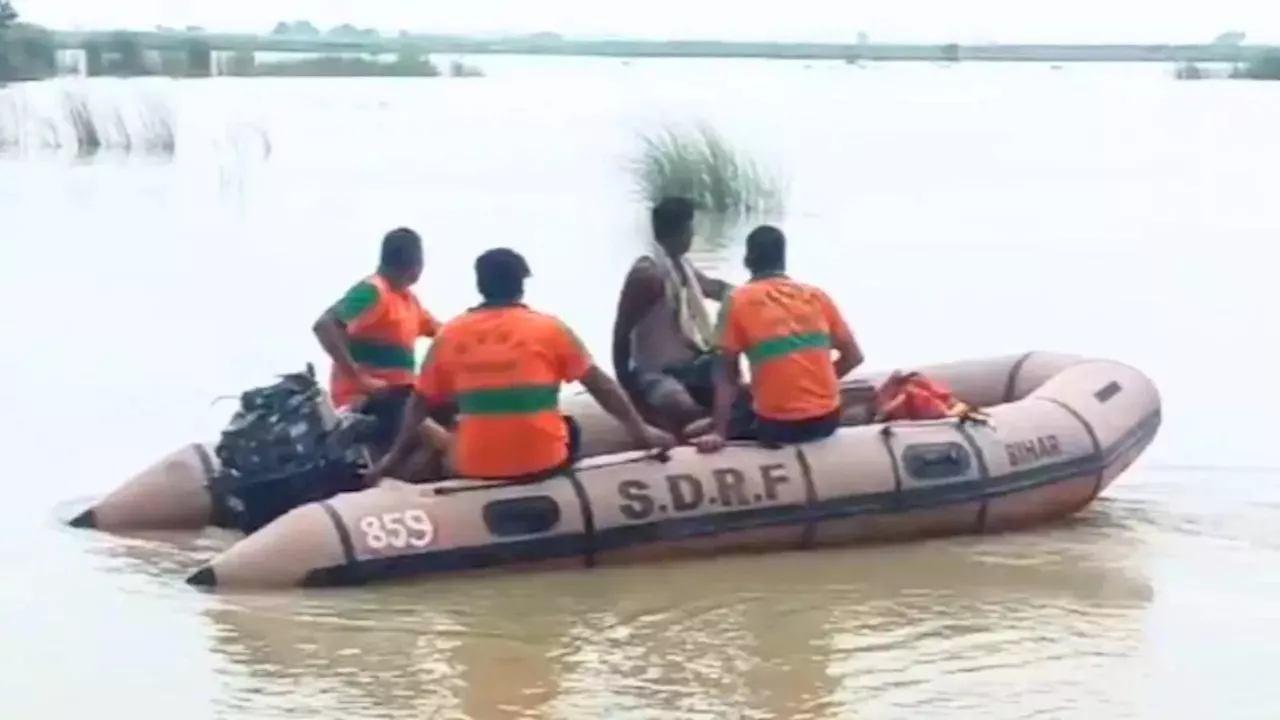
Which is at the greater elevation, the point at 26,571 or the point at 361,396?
the point at 361,396

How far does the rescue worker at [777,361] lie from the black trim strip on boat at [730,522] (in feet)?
0.97

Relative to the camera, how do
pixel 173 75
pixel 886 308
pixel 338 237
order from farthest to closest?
1. pixel 173 75
2. pixel 338 237
3. pixel 886 308

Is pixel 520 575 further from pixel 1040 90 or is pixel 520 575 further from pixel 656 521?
pixel 1040 90

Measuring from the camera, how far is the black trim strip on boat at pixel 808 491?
29.3ft

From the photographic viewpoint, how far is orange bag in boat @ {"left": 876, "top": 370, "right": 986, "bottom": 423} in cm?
962

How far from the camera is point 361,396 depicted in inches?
364

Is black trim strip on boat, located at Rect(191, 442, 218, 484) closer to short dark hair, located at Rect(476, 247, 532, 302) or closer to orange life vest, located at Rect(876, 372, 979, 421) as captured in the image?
short dark hair, located at Rect(476, 247, 532, 302)

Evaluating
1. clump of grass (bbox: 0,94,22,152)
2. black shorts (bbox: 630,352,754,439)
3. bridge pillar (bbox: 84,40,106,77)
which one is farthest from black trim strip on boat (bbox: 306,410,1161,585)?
bridge pillar (bbox: 84,40,106,77)

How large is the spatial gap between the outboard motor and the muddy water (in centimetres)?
41

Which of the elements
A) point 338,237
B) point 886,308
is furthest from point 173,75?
point 886,308

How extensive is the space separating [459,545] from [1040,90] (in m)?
73.4

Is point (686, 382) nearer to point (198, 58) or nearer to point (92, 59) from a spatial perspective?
point (92, 59)

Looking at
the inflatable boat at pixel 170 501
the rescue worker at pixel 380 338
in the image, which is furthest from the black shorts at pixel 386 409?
the inflatable boat at pixel 170 501

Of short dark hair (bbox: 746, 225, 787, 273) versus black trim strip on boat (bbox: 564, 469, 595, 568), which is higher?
short dark hair (bbox: 746, 225, 787, 273)
